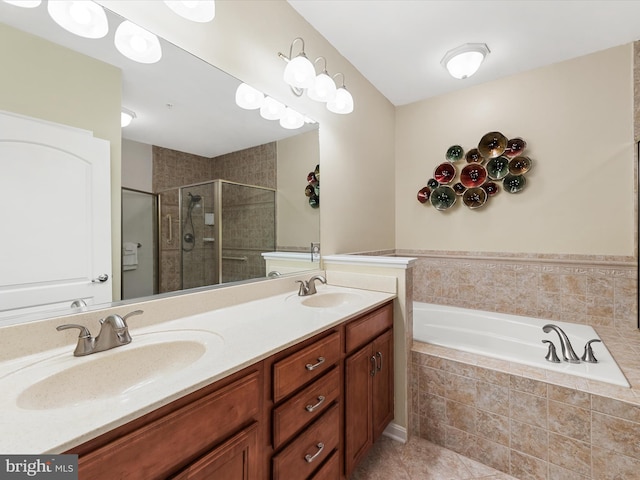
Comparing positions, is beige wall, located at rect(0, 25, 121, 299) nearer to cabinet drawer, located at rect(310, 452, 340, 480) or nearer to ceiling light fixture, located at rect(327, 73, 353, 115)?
cabinet drawer, located at rect(310, 452, 340, 480)

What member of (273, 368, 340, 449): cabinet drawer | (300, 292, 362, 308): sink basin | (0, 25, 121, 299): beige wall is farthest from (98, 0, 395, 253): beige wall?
(273, 368, 340, 449): cabinet drawer

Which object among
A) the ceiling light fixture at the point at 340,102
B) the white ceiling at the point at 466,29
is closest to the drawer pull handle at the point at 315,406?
the ceiling light fixture at the point at 340,102

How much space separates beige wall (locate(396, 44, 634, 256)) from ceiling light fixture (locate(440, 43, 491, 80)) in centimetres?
54

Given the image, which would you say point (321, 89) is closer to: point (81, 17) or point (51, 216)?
point (81, 17)

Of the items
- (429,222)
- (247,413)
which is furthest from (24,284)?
(429,222)

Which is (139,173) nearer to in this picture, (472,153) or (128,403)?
(128,403)

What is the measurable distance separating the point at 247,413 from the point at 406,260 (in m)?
1.17

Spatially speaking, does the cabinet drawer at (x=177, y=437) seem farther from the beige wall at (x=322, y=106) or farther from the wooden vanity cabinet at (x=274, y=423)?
the beige wall at (x=322, y=106)

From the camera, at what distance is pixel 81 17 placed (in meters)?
0.92

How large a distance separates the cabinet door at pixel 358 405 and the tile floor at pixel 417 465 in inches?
7.8

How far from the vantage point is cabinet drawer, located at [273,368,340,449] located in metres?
0.92

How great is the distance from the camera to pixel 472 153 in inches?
102

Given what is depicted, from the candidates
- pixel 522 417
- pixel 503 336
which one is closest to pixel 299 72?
pixel 522 417

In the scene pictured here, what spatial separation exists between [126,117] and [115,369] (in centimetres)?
87
